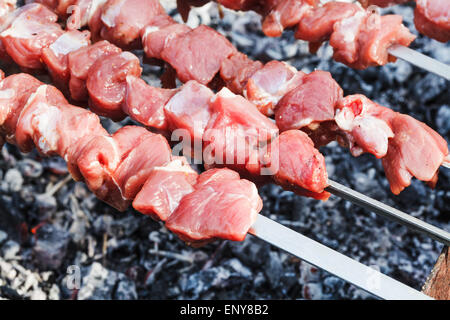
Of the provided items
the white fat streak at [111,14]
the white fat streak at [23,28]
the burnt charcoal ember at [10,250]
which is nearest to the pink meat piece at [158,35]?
the white fat streak at [111,14]

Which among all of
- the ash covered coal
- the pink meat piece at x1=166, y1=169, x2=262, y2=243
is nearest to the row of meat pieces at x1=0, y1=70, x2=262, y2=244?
the pink meat piece at x1=166, y1=169, x2=262, y2=243

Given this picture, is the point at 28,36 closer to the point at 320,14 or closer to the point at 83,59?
the point at 83,59

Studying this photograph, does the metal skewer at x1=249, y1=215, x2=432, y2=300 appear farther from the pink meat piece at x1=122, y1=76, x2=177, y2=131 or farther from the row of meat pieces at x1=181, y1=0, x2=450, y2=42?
the row of meat pieces at x1=181, y1=0, x2=450, y2=42

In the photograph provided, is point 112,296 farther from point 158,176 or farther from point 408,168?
point 408,168

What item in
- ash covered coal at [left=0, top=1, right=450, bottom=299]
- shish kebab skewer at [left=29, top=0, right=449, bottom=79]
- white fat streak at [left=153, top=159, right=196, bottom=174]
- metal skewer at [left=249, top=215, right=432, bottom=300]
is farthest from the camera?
ash covered coal at [left=0, top=1, right=450, bottom=299]

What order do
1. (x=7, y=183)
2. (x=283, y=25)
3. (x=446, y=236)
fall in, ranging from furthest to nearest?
(x=7, y=183)
(x=283, y=25)
(x=446, y=236)

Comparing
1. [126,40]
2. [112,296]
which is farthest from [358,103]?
[112,296]
